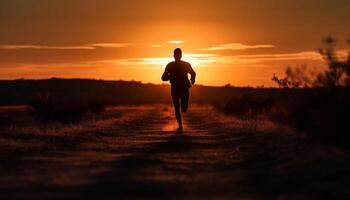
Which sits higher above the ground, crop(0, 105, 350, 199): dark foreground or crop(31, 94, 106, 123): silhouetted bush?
crop(31, 94, 106, 123): silhouetted bush

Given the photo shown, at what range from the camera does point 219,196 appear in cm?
882

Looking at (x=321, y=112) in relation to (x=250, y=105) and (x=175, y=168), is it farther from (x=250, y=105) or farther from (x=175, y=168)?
(x=250, y=105)

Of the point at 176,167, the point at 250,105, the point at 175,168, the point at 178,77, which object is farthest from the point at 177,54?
the point at 250,105

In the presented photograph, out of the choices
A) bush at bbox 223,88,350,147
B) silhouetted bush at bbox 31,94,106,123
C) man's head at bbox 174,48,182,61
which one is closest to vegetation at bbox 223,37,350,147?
bush at bbox 223,88,350,147

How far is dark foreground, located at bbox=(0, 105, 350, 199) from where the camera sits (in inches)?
356

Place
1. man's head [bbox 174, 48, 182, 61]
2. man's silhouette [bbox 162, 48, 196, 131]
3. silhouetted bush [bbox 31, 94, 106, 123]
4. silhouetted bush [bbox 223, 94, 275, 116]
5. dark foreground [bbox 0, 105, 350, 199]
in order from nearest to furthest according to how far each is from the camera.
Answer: dark foreground [bbox 0, 105, 350, 199] < man's head [bbox 174, 48, 182, 61] < man's silhouette [bbox 162, 48, 196, 131] < silhouetted bush [bbox 31, 94, 106, 123] < silhouetted bush [bbox 223, 94, 275, 116]

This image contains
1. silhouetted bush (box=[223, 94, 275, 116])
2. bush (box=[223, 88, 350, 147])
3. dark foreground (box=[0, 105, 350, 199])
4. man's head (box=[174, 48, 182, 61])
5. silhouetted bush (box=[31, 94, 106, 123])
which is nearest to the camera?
dark foreground (box=[0, 105, 350, 199])

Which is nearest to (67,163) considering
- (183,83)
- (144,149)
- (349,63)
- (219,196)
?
(144,149)

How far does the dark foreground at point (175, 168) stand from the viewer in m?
9.03

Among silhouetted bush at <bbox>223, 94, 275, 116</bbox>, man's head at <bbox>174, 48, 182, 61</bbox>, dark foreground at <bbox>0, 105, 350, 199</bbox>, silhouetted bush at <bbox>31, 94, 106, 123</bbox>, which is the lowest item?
dark foreground at <bbox>0, 105, 350, 199</bbox>

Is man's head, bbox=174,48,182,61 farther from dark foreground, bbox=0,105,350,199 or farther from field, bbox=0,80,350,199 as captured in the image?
dark foreground, bbox=0,105,350,199

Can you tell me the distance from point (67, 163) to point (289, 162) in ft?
11.5

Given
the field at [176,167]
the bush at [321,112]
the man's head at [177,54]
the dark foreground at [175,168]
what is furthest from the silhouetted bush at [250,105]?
the bush at [321,112]

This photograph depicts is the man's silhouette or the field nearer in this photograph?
the field
